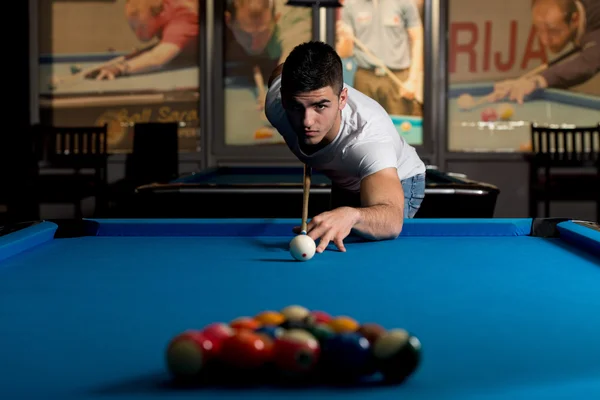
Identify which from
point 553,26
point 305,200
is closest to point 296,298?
point 305,200

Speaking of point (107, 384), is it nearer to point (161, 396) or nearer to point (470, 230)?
point (161, 396)

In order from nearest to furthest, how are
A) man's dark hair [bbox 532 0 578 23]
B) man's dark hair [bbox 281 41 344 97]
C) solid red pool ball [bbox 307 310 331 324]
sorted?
solid red pool ball [bbox 307 310 331 324]
man's dark hair [bbox 281 41 344 97]
man's dark hair [bbox 532 0 578 23]

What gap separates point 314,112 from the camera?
6.60 feet

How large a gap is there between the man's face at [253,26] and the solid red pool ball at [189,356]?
5.55m

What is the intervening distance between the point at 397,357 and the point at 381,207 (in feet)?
3.85

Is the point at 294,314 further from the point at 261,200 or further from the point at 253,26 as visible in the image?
the point at 253,26

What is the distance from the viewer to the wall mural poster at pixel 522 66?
237 inches

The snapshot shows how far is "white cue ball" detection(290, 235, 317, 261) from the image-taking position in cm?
157

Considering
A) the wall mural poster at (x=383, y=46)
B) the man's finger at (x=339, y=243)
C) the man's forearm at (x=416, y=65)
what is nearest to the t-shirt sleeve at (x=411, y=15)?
the wall mural poster at (x=383, y=46)

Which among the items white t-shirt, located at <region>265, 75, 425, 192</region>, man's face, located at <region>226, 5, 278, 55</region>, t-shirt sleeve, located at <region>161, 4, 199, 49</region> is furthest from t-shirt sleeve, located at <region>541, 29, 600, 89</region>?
white t-shirt, located at <region>265, 75, 425, 192</region>

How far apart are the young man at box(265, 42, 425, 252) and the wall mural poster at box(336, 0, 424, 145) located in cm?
369

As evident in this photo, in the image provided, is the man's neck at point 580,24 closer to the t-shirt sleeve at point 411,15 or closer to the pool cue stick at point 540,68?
the pool cue stick at point 540,68

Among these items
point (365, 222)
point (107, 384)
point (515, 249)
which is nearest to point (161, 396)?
point (107, 384)

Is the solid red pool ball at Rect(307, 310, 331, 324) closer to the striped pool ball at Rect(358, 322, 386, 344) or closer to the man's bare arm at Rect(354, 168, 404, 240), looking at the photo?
the striped pool ball at Rect(358, 322, 386, 344)
